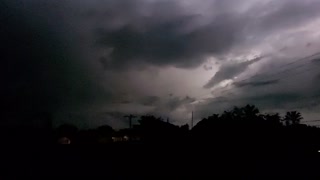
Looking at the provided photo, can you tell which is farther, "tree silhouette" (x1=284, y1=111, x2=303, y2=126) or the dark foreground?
"tree silhouette" (x1=284, y1=111, x2=303, y2=126)

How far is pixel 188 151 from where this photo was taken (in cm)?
2502

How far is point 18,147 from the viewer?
2106cm

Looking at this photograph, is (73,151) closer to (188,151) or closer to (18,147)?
(18,147)

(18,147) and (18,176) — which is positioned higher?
(18,147)

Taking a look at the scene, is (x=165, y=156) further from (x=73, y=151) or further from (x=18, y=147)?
(x=18, y=147)

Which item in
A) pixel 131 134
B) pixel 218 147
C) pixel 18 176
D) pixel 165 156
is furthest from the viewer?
pixel 131 134

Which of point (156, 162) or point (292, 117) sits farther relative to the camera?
point (292, 117)

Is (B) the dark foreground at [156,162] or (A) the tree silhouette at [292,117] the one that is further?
(A) the tree silhouette at [292,117]

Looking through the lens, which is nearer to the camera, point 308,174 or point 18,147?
point 18,147

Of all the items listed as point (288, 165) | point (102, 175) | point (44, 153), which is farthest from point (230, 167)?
point (44, 153)

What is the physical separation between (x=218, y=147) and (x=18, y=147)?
12.9 metres

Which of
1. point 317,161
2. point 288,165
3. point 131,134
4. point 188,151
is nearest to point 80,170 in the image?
point 188,151

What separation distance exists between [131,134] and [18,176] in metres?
33.7

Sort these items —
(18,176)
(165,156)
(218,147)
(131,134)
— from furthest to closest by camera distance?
(131,134) < (218,147) < (165,156) < (18,176)
